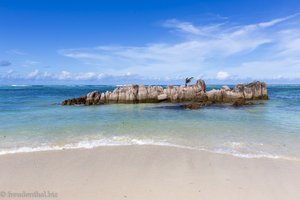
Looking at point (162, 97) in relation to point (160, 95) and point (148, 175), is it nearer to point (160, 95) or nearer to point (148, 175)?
point (160, 95)

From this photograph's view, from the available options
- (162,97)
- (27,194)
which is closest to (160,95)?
(162,97)

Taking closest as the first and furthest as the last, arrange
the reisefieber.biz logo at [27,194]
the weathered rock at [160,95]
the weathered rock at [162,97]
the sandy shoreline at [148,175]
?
the reisefieber.biz logo at [27,194]
the sandy shoreline at [148,175]
the weathered rock at [160,95]
the weathered rock at [162,97]

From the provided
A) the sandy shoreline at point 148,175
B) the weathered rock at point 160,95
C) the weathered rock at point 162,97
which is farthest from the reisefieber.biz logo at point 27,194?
the weathered rock at point 162,97

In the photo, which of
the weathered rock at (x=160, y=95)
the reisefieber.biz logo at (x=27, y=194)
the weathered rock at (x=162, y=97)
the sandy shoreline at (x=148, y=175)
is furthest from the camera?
the weathered rock at (x=162, y=97)

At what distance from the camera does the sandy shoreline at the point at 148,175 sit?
19.7 feet

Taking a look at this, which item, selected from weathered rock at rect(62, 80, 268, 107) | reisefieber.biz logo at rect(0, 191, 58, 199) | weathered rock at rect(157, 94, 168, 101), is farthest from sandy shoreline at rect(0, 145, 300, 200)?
weathered rock at rect(157, 94, 168, 101)

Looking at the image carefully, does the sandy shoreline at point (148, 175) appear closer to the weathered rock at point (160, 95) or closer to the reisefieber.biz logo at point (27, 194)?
the reisefieber.biz logo at point (27, 194)

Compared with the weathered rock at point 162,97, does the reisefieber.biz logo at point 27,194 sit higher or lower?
lower

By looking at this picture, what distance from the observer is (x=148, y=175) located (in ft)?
23.3

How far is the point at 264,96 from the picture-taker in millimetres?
37906

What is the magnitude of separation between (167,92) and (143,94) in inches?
139

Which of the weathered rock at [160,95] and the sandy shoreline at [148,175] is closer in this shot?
the sandy shoreline at [148,175]

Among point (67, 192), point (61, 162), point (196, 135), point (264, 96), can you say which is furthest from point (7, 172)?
point (264, 96)

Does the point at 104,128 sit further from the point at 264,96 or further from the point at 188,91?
the point at 264,96
